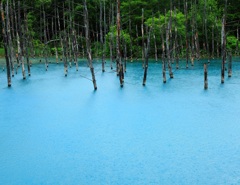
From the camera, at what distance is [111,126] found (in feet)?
43.4

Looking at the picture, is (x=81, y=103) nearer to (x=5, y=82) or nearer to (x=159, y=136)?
(x=159, y=136)

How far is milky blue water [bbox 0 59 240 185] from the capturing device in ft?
28.4

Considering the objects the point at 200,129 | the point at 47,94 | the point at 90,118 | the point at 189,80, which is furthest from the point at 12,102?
the point at 189,80

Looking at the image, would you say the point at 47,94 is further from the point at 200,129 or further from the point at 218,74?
the point at 218,74

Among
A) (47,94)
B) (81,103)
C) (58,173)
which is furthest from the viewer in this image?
(47,94)

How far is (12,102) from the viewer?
18094mm

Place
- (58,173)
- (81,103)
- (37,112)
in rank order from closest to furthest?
(58,173) < (37,112) < (81,103)

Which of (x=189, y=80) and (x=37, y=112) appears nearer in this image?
(x=37, y=112)

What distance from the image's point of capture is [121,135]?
1199 centimetres

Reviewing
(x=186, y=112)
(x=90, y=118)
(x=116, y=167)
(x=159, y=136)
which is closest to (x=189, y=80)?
(x=186, y=112)

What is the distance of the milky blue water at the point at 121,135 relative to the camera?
340 inches

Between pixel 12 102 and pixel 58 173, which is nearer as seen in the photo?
pixel 58 173

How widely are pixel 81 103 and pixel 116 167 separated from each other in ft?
29.4

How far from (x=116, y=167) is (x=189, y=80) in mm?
16456
